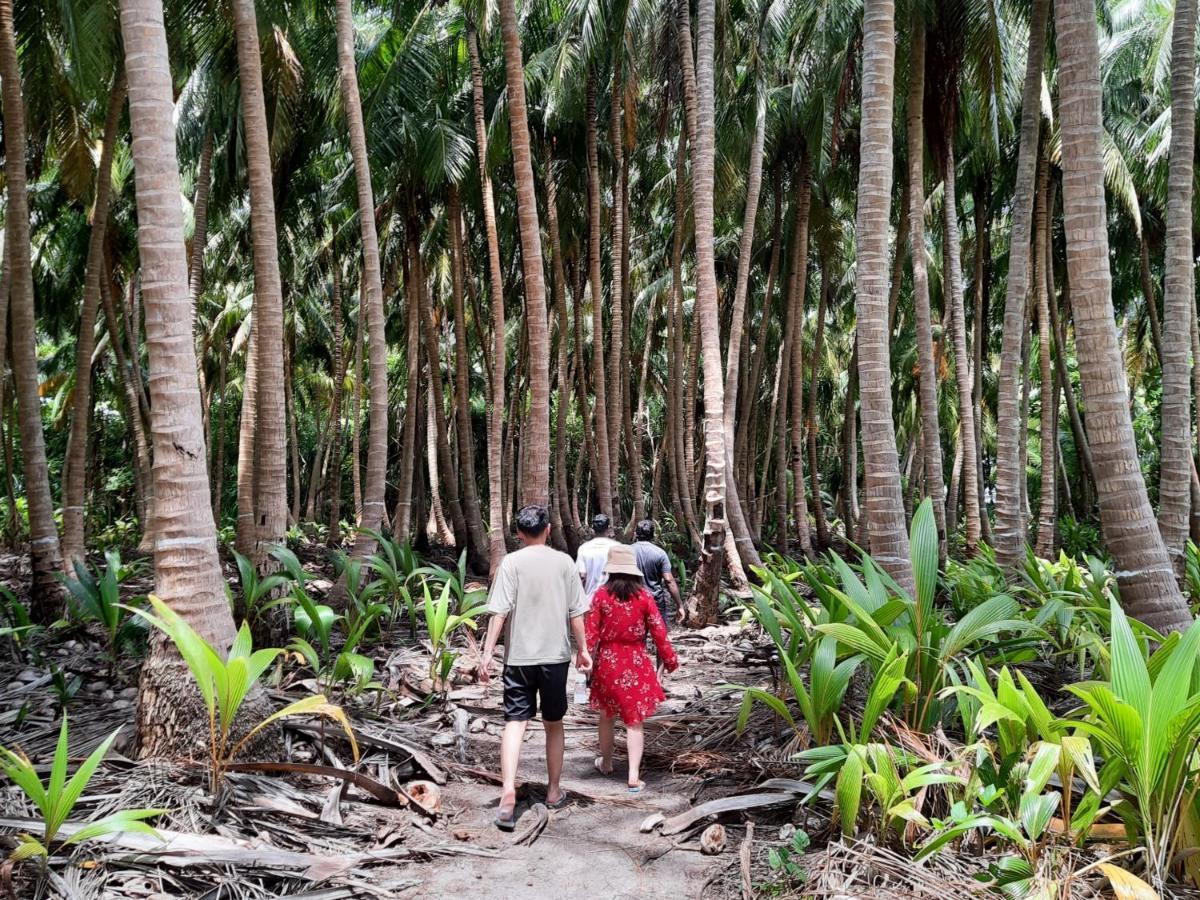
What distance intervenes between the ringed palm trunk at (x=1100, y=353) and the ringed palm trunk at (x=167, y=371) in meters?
5.16

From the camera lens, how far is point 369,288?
8.73 metres

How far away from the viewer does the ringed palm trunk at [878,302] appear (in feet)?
19.1

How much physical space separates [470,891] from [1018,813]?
2230 mm

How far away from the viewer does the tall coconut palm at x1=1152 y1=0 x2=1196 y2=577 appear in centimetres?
681

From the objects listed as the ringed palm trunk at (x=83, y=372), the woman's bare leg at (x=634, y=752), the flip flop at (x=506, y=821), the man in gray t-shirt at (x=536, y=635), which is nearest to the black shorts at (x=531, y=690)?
the man in gray t-shirt at (x=536, y=635)

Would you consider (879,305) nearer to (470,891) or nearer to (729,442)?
(470,891)

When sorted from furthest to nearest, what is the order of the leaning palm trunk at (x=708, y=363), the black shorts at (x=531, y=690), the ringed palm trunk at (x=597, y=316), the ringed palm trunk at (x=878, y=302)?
the ringed palm trunk at (x=597, y=316) < the leaning palm trunk at (x=708, y=363) < the ringed palm trunk at (x=878, y=302) < the black shorts at (x=531, y=690)

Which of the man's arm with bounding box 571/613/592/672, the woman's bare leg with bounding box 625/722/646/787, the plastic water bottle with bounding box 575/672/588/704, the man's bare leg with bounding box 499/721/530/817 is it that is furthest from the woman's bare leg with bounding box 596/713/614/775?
the plastic water bottle with bounding box 575/672/588/704

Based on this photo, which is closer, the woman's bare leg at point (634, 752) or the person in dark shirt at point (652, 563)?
the woman's bare leg at point (634, 752)

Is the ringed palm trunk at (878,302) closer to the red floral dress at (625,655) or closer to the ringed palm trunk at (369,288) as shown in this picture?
the red floral dress at (625,655)

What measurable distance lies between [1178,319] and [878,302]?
296 centimetres

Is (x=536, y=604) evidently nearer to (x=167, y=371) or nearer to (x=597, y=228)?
(x=167, y=371)

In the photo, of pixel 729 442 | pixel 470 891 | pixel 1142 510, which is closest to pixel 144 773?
pixel 470 891

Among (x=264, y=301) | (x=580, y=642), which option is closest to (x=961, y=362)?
(x=580, y=642)
